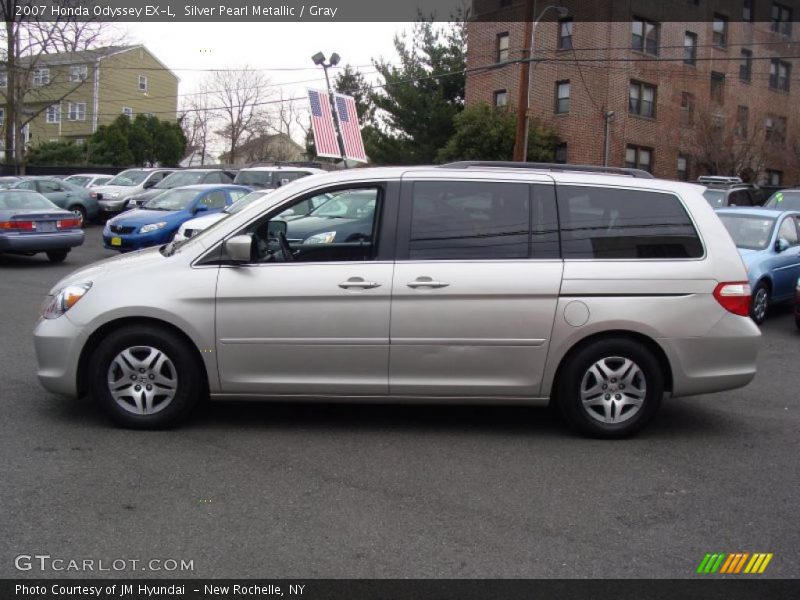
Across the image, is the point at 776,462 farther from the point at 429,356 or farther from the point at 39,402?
the point at 39,402

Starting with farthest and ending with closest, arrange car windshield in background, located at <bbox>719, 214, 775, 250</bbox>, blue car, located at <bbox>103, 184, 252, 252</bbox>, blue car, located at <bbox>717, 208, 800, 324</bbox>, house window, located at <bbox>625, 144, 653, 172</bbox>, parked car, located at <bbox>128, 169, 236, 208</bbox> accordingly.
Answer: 1. house window, located at <bbox>625, 144, 653, 172</bbox>
2. parked car, located at <bbox>128, 169, 236, 208</bbox>
3. blue car, located at <bbox>103, 184, 252, 252</bbox>
4. car windshield in background, located at <bbox>719, 214, 775, 250</bbox>
5. blue car, located at <bbox>717, 208, 800, 324</bbox>

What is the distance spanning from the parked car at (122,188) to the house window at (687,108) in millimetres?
22270

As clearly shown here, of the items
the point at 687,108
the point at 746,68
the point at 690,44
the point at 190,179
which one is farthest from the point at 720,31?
the point at 190,179

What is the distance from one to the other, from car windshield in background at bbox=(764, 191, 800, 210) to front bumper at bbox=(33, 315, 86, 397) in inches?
607

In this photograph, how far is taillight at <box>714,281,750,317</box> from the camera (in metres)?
5.92

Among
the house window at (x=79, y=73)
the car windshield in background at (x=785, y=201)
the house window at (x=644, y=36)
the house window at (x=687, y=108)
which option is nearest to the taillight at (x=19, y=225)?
the car windshield in background at (x=785, y=201)

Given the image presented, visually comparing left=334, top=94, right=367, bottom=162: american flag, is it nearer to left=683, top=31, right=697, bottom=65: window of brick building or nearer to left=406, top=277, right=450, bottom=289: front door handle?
left=683, top=31, right=697, bottom=65: window of brick building

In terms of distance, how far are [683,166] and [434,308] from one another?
34.5 m

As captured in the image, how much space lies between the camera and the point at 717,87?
38.2 meters

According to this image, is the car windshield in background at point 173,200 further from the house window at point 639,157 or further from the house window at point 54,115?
the house window at point 54,115

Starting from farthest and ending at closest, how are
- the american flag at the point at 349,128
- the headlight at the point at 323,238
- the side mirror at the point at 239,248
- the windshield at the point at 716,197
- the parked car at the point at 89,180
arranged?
the parked car at the point at 89,180
the american flag at the point at 349,128
the windshield at the point at 716,197
the headlight at the point at 323,238
the side mirror at the point at 239,248

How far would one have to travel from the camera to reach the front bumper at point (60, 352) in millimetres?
5824

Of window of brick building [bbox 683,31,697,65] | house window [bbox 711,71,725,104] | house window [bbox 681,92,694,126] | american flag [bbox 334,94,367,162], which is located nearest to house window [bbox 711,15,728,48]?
window of brick building [bbox 683,31,697,65]

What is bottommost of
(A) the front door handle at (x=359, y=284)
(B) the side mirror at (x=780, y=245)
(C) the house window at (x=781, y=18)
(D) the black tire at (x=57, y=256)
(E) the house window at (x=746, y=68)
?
(D) the black tire at (x=57, y=256)
